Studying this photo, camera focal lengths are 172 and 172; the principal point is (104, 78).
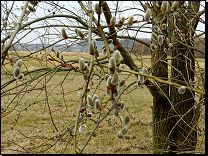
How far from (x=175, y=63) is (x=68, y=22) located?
6.51 ft

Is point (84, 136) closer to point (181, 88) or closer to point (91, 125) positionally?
point (91, 125)

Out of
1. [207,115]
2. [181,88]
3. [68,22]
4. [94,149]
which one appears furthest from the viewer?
[94,149]

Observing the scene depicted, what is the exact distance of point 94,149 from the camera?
488cm

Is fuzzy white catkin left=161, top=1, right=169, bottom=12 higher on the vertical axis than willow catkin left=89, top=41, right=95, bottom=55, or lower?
higher

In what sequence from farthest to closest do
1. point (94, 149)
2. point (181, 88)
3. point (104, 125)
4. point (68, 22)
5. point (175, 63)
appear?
point (104, 125) < point (94, 149) < point (175, 63) < point (68, 22) < point (181, 88)

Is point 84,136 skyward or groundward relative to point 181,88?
groundward

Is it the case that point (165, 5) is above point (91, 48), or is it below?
above

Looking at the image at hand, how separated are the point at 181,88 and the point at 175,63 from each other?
7.78ft

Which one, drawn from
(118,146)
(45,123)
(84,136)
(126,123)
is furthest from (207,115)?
(45,123)

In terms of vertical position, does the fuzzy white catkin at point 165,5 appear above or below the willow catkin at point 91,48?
above

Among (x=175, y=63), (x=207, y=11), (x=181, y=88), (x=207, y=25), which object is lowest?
(x=175, y=63)

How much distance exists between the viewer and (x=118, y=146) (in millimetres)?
5043

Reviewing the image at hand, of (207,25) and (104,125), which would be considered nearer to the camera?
(207,25)

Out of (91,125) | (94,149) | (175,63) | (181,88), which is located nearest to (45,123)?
(91,125)
